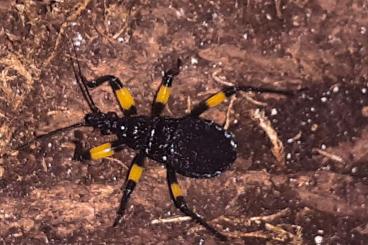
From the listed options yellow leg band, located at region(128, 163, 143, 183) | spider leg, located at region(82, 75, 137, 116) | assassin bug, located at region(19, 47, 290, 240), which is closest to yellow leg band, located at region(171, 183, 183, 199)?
assassin bug, located at region(19, 47, 290, 240)

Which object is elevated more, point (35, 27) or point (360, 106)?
point (35, 27)

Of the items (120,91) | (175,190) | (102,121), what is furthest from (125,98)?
(175,190)

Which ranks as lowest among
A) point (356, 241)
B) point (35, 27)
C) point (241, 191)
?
point (356, 241)

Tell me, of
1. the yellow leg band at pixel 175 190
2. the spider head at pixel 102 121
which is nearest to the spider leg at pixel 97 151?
the spider head at pixel 102 121

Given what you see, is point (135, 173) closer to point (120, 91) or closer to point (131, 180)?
point (131, 180)

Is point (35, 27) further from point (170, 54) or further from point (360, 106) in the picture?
point (360, 106)

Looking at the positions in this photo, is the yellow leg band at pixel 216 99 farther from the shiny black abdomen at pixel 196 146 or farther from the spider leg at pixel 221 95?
the shiny black abdomen at pixel 196 146

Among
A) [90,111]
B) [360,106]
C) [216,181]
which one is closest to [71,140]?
[90,111]
